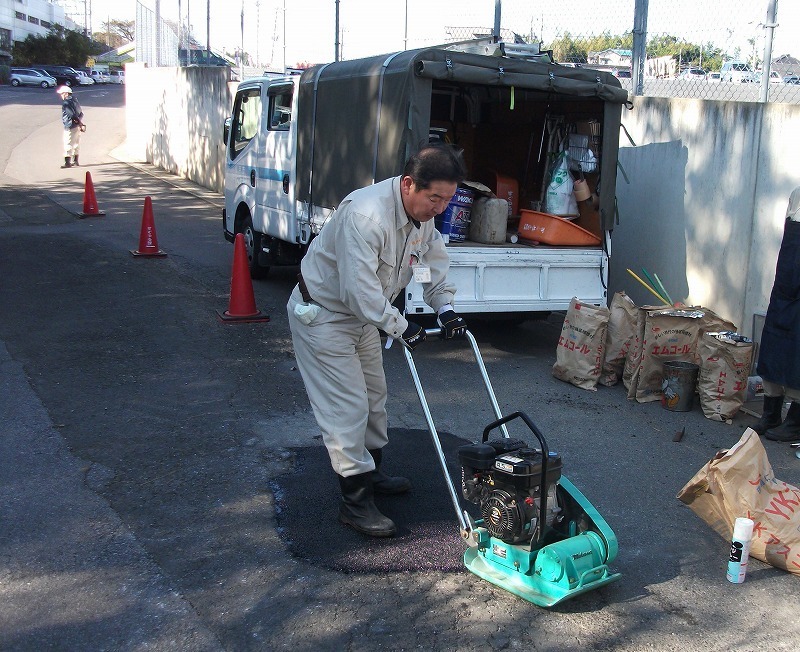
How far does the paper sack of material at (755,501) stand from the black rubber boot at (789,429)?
1696mm

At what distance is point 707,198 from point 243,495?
5.38 meters

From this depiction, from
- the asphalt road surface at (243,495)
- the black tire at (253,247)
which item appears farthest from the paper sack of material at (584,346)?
the black tire at (253,247)

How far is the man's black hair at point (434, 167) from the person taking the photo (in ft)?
12.7

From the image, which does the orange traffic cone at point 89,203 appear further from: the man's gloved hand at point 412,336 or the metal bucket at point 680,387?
the man's gloved hand at point 412,336

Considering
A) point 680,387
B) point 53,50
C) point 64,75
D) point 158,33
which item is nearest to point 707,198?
point 680,387

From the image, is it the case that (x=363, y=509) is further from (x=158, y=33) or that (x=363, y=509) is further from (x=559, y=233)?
(x=158, y=33)

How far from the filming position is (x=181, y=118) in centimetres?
2108

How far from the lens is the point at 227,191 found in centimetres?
1155

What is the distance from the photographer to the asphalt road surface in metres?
3.58

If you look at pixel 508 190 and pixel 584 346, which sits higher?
pixel 508 190

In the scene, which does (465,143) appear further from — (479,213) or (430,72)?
(430,72)

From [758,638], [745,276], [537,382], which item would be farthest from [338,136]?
[758,638]

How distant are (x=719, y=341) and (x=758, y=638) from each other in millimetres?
3136

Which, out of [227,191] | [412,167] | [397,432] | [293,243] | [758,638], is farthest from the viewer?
[227,191]
